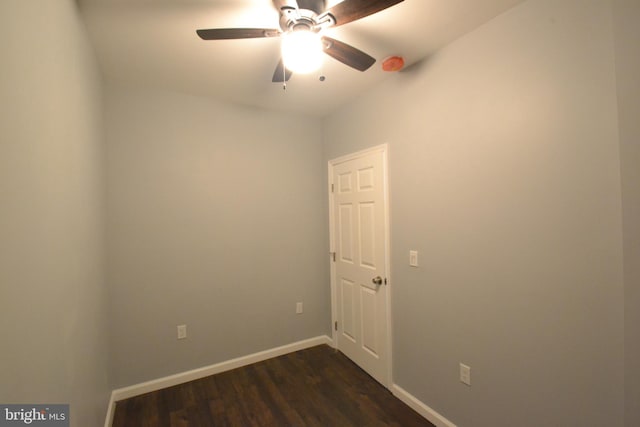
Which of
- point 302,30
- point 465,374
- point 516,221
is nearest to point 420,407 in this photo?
point 465,374

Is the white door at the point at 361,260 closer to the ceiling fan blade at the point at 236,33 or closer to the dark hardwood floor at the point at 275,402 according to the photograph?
the dark hardwood floor at the point at 275,402

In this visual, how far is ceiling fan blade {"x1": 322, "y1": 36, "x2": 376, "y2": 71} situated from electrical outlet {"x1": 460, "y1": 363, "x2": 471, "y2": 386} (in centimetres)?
194

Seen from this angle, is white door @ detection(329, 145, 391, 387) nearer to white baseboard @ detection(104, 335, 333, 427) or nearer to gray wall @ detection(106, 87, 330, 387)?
gray wall @ detection(106, 87, 330, 387)

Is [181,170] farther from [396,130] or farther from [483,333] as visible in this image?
[483,333]

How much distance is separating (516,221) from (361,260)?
52.8 inches

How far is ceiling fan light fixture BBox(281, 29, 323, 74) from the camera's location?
124 cm

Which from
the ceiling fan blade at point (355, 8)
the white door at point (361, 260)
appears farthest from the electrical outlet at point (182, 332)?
the ceiling fan blade at point (355, 8)

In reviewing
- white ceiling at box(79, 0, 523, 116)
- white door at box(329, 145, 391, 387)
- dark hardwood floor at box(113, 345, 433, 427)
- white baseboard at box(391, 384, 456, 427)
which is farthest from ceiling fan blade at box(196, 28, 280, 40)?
white baseboard at box(391, 384, 456, 427)

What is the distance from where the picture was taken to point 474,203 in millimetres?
1607

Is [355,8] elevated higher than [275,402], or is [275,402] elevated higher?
[355,8]

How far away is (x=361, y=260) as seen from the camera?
251 cm

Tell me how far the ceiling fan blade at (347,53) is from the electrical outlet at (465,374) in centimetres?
194

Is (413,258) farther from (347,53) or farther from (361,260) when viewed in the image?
(347,53)

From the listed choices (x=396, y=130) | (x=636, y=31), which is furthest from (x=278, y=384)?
(x=636, y=31)
